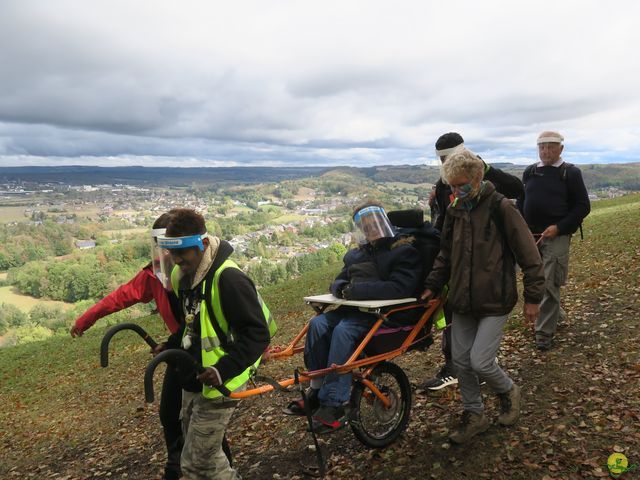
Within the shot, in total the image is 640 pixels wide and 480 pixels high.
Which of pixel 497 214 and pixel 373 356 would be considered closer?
pixel 497 214

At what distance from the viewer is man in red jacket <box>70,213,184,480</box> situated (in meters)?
4.74

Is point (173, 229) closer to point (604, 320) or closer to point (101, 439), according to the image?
point (101, 439)

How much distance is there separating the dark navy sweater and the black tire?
3.68m

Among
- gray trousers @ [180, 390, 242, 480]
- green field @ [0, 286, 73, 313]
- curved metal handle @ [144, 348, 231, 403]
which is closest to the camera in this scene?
curved metal handle @ [144, 348, 231, 403]

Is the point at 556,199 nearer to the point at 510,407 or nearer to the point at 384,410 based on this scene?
the point at 510,407

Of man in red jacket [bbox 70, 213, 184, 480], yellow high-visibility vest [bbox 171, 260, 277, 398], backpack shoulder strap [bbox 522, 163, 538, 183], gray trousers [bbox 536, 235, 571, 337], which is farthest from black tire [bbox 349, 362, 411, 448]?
backpack shoulder strap [bbox 522, 163, 538, 183]

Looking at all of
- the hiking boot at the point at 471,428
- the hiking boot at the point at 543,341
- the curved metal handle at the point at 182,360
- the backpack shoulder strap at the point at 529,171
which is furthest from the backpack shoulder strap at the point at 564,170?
the curved metal handle at the point at 182,360

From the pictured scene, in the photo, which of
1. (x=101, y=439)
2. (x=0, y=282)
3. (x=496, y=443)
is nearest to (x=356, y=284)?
(x=496, y=443)

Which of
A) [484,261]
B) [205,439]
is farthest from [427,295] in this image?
[205,439]

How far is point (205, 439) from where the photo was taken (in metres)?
3.92

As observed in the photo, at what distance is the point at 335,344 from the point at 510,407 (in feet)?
7.64

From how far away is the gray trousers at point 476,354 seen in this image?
4.72 m

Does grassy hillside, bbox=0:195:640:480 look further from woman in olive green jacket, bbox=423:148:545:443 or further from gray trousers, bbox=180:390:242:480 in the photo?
gray trousers, bbox=180:390:242:480

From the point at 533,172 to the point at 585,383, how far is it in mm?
3333
